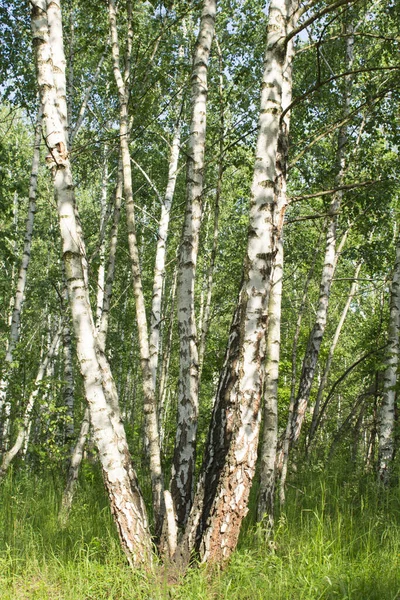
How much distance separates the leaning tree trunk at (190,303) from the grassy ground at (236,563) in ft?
2.11

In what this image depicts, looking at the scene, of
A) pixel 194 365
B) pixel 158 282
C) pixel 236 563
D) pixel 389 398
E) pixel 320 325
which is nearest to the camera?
pixel 236 563

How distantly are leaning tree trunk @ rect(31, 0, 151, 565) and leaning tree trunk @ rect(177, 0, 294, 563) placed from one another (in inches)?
15.0

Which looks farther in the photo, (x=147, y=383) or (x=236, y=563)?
(x=147, y=383)

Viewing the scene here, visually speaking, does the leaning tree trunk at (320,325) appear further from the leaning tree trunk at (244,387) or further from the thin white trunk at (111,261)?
the leaning tree trunk at (244,387)

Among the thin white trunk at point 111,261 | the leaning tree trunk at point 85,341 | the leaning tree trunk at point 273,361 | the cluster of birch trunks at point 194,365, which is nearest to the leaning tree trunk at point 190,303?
the cluster of birch trunks at point 194,365

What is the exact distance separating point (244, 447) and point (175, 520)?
0.92m

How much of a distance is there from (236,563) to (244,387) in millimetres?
1152

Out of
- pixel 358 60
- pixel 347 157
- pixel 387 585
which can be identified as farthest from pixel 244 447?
pixel 358 60

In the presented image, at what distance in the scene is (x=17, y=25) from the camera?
30.9 feet

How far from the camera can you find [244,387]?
11.9 feet

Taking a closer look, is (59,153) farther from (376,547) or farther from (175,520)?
(376,547)

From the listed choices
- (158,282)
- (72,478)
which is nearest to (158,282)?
(158,282)

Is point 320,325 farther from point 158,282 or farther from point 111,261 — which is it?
point 111,261

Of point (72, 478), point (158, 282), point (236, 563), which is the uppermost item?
point (158, 282)
